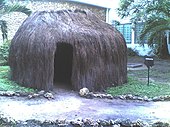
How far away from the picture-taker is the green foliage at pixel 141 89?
10963 mm

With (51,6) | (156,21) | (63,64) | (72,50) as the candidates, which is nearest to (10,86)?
(72,50)

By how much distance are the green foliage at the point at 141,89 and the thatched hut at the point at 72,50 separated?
1.28 feet

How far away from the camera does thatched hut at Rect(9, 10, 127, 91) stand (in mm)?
10953

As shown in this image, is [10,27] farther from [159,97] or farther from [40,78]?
[159,97]

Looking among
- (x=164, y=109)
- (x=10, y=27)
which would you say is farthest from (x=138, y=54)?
(x=164, y=109)

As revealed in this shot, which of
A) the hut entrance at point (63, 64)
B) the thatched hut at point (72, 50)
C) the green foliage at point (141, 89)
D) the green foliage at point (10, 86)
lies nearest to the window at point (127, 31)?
the hut entrance at point (63, 64)

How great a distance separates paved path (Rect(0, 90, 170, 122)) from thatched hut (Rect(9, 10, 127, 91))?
1030 millimetres

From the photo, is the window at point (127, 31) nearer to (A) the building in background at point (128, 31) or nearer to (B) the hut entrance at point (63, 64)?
(A) the building in background at point (128, 31)

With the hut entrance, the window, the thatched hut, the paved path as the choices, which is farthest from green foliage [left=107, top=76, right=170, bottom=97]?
the window

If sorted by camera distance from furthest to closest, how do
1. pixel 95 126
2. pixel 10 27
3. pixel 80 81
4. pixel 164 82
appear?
pixel 10 27 < pixel 164 82 < pixel 80 81 < pixel 95 126

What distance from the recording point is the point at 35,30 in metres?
11.6

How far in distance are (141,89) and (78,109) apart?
3420mm

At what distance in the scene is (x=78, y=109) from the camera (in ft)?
29.0

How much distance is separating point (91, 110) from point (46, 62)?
282 cm
